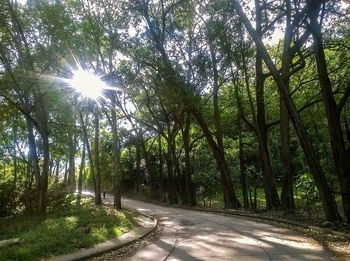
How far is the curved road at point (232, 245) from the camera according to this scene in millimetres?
10500

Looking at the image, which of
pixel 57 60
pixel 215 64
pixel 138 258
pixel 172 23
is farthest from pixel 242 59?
pixel 138 258

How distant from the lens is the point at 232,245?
12117 millimetres

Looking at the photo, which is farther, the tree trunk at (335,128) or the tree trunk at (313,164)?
the tree trunk at (313,164)

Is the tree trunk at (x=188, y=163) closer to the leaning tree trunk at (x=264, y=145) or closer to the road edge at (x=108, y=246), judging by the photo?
the leaning tree trunk at (x=264, y=145)

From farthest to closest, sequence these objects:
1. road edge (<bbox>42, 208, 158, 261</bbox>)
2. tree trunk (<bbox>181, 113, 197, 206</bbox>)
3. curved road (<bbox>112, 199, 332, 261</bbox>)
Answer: tree trunk (<bbox>181, 113, 197, 206</bbox>), curved road (<bbox>112, 199, 332, 261</bbox>), road edge (<bbox>42, 208, 158, 261</bbox>)

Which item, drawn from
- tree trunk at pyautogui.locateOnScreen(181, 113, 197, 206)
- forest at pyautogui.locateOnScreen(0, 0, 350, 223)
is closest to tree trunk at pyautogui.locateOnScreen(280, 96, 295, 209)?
forest at pyautogui.locateOnScreen(0, 0, 350, 223)

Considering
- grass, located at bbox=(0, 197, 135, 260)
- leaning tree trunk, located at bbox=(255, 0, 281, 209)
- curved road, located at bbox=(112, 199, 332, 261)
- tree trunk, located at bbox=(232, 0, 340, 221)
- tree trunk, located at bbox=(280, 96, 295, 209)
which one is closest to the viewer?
grass, located at bbox=(0, 197, 135, 260)

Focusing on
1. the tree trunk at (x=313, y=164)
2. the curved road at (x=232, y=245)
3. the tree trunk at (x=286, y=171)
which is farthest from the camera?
the tree trunk at (x=286, y=171)

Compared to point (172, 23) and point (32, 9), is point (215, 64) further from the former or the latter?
point (32, 9)

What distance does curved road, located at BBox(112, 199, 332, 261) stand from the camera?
34.4ft

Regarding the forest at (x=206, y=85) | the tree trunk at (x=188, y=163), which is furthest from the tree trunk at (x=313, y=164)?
the tree trunk at (x=188, y=163)

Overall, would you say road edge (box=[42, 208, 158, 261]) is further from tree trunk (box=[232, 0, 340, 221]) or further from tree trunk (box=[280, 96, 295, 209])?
tree trunk (box=[280, 96, 295, 209])

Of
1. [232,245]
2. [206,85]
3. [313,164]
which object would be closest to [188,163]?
[206,85]

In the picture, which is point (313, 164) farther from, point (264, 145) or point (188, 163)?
point (188, 163)
